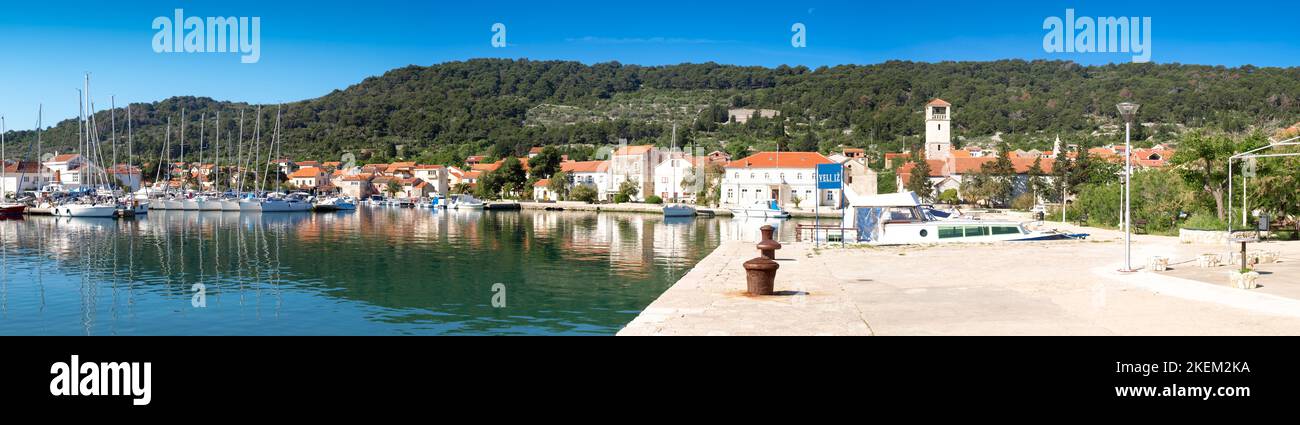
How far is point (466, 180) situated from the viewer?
489ft

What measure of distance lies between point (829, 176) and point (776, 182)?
69.0 meters

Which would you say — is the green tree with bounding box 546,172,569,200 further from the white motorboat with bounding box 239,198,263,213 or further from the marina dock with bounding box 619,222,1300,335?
the marina dock with bounding box 619,222,1300,335

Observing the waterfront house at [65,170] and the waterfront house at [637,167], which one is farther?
the waterfront house at [65,170]

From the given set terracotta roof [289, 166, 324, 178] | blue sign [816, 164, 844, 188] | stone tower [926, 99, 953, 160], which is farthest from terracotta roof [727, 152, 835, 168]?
terracotta roof [289, 166, 324, 178]

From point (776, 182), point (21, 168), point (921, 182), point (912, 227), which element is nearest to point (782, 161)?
point (776, 182)

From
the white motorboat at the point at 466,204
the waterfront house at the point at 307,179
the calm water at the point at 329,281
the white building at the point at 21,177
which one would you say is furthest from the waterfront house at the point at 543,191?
the calm water at the point at 329,281

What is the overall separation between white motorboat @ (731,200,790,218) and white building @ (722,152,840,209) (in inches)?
527

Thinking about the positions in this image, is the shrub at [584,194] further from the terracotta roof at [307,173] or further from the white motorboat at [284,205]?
the terracotta roof at [307,173]

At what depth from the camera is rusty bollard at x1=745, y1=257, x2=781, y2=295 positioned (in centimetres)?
1516

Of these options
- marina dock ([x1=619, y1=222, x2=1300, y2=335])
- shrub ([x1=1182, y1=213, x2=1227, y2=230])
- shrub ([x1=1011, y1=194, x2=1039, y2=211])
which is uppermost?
shrub ([x1=1011, y1=194, x2=1039, y2=211])

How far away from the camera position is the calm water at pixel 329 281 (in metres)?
17.9

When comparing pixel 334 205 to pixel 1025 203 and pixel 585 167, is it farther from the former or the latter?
pixel 1025 203

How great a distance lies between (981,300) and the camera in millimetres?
14461

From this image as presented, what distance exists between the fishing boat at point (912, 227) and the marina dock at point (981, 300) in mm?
8342
